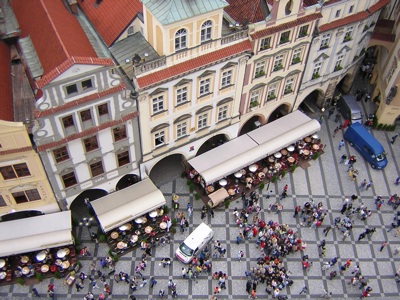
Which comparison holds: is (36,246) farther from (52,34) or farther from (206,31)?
(206,31)

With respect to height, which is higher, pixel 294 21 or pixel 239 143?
pixel 294 21

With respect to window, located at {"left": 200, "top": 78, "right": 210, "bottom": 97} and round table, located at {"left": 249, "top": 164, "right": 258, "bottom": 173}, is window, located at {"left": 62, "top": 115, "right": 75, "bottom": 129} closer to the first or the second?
window, located at {"left": 200, "top": 78, "right": 210, "bottom": 97}

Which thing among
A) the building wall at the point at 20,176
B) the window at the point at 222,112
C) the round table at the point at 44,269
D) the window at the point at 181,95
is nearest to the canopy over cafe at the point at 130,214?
the building wall at the point at 20,176

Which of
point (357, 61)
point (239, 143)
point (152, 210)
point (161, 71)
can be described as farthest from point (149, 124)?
point (357, 61)

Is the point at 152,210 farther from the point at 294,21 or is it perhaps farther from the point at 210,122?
the point at 294,21

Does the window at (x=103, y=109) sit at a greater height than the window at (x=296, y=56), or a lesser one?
greater

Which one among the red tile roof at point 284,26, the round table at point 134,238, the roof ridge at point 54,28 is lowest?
the round table at point 134,238

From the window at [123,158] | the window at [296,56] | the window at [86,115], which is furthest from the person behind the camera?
the window at [296,56]

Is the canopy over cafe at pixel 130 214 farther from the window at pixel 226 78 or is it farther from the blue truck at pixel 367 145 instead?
the blue truck at pixel 367 145
